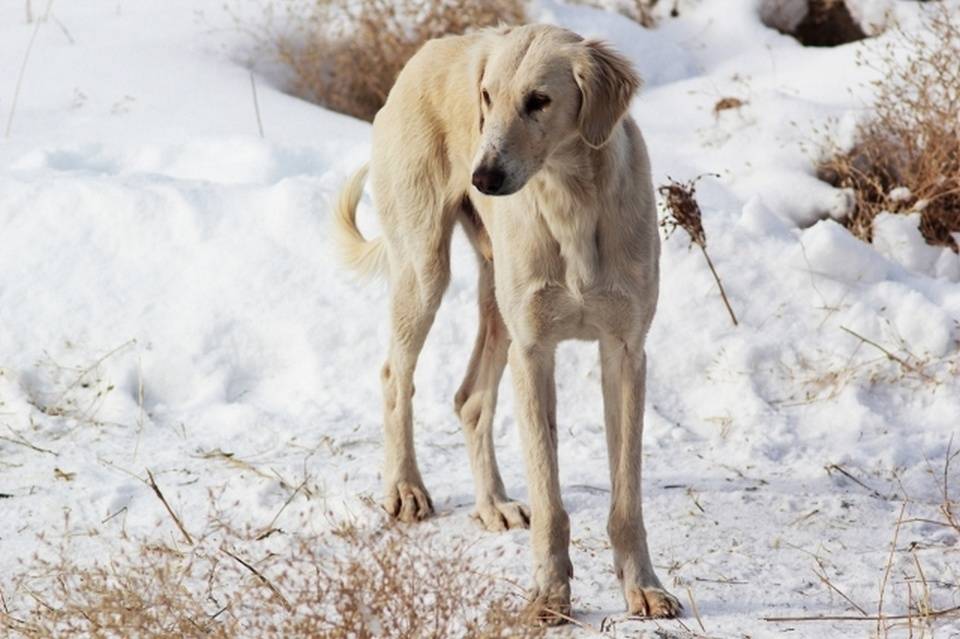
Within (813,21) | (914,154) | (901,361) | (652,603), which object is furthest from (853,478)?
(813,21)

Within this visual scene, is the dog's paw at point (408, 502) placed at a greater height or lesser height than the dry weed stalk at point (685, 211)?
lesser

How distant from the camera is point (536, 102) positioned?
3439 millimetres

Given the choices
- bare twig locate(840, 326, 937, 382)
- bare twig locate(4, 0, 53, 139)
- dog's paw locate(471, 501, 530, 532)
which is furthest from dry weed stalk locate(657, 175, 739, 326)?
bare twig locate(4, 0, 53, 139)

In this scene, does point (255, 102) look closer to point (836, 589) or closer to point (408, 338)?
point (408, 338)

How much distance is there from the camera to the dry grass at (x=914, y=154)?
599 centimetres

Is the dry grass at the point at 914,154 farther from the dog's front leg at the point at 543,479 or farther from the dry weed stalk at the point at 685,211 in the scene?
the dog's front leg at the point at 543,479

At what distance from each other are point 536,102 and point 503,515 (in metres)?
1.45

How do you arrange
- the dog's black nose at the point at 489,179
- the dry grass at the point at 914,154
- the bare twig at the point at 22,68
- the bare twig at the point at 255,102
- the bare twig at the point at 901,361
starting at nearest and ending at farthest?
the dog's black nose at the point at 489,179
the bare twig at the point at 901,361
the dry grass at the point at 914,154
the bare twig at the point at 255,102
the bare twig at the point at 22,68

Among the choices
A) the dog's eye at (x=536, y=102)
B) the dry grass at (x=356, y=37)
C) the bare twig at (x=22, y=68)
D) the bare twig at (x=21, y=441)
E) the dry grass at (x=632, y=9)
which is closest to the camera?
the dog's eye at (x=536, y=102)

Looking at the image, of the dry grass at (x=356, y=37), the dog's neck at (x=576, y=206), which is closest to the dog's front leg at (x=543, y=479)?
the dog's neck at (x=576, y=206)

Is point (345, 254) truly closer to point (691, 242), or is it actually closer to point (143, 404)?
point (143, 404)

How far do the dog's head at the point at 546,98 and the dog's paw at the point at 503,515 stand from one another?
51.5 inches

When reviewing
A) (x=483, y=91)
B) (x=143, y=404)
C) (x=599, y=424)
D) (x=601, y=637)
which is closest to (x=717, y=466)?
(x=599, y=424)

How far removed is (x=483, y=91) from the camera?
141 inches
